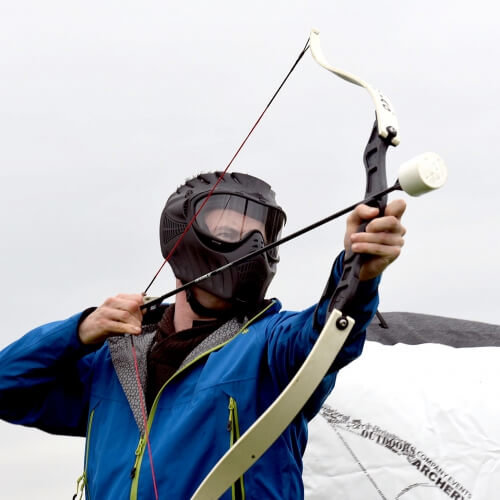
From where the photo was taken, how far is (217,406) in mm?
3398

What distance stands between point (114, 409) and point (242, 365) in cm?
62

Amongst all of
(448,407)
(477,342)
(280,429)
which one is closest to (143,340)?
(280,429)

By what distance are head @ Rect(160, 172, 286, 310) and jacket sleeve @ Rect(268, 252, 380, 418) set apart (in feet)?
1.06

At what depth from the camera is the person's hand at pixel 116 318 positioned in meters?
3.70

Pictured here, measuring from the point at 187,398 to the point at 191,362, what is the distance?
141mm

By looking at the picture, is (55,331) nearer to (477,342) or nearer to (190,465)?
(190,465)

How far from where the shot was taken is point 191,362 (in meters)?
3.55

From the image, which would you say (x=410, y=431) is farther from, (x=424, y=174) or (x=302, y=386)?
(x=424, y=174)

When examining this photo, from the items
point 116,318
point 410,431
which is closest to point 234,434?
point 116,318

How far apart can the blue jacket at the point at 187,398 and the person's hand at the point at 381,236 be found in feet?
0.57

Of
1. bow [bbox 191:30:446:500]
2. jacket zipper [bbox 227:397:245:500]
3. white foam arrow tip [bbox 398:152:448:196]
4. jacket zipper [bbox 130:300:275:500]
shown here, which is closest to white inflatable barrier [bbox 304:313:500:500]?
jacket zipper [bbox 130:300:275:500]

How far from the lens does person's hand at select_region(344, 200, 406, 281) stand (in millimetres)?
2701

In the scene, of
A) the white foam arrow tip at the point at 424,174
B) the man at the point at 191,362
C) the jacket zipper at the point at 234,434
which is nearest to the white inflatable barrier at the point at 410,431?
the man at the point at 191,362

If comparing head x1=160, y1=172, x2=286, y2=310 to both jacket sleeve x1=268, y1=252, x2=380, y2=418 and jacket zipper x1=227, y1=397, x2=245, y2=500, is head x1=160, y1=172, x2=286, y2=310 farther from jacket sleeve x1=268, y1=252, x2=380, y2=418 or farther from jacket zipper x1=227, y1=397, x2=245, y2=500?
jacket zipper x1=227, y1=397, x2=245, y2=500
